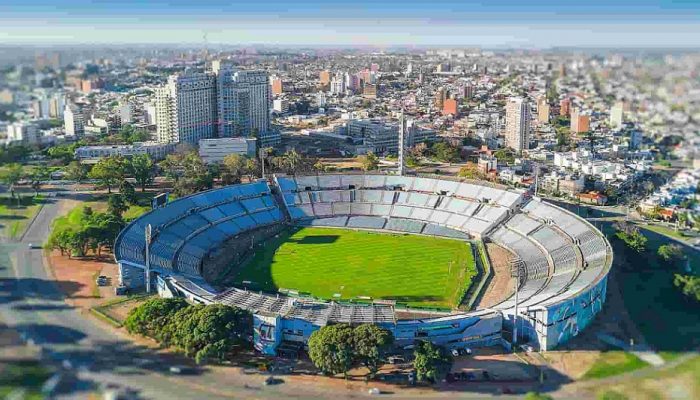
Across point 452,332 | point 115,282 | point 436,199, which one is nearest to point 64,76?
point 115,282

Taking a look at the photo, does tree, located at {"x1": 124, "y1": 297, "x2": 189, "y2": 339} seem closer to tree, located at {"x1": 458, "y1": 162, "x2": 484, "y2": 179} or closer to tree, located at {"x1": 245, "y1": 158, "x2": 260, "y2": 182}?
tree, located at {"x1": 245, "y1": 158, "x2": 260, "y2": 182}

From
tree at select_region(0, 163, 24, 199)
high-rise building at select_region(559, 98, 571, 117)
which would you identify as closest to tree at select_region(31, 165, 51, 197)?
tree at select_region(0, 163, 24, 199)

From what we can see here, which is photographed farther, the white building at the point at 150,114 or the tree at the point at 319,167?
the white building at the point at 150,114

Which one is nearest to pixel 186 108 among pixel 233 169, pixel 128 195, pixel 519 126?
pixel 233 169

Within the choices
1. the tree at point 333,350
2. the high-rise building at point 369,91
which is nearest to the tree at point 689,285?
the tree at point 333,350

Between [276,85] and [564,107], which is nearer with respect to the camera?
[276,85]

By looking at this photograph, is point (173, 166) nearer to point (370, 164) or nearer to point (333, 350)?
point (370, 164)

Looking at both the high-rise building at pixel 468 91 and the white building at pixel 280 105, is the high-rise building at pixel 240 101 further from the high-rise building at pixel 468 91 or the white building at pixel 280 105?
the high-rise building at pixel 468 91
